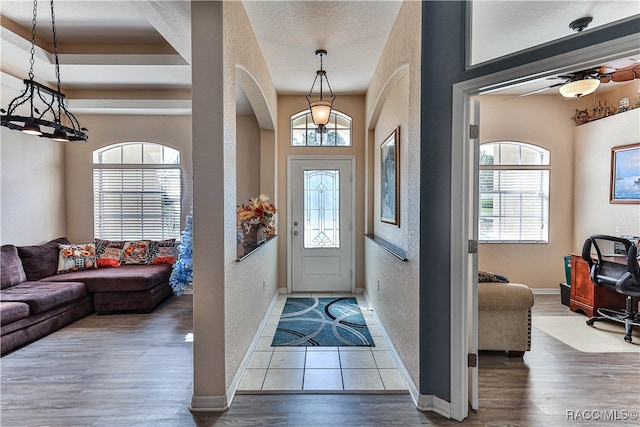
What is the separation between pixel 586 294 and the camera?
13.8 ft

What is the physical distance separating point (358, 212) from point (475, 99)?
323 centimetres

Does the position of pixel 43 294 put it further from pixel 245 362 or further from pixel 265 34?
pixel 265 34

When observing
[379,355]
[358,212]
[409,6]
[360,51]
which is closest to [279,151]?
[358,212]

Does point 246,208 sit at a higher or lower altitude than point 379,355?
higher

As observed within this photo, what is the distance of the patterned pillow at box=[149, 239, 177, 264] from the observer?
5031 mm

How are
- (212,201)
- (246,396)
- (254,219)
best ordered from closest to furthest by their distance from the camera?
(212,201) < (246,396) < (254,219)

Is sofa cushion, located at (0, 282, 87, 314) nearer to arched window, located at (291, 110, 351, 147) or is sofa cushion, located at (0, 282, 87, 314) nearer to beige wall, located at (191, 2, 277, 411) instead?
beige wall, located at (191, 2, 277, 411)

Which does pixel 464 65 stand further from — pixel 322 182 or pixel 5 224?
pixel 5 224

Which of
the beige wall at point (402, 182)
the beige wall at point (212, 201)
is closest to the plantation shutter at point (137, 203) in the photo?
the beige wall at point (402, 182)

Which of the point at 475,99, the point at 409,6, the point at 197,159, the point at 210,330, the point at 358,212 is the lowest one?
the point at 210,330

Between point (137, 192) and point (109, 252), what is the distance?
3.50 feet

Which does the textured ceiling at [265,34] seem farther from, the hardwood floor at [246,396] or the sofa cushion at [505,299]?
the hardwood floor at [246,396]

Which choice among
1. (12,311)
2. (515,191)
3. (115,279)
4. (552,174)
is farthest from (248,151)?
(552,174)

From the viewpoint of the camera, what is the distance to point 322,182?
5.33 m
